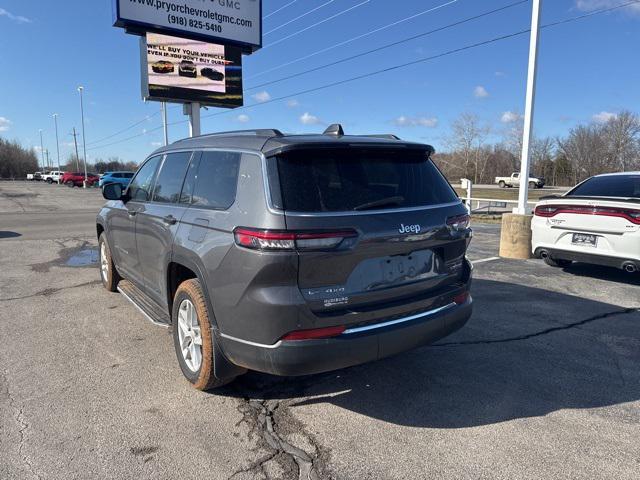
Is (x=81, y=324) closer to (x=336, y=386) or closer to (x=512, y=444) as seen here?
(x=336, y=386)

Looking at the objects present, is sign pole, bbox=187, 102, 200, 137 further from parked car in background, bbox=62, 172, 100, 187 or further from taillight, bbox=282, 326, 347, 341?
parked car in background, bbox=62, 172, 100, 187

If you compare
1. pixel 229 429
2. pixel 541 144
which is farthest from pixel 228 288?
pixel 541 144

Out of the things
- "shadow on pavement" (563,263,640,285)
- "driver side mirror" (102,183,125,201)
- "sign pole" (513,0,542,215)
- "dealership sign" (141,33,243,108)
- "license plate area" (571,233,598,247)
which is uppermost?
"dealership sign" (141,33,243,108)

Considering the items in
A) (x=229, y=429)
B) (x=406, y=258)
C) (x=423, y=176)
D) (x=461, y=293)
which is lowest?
(x=229, y=429)

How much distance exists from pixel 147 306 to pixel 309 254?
8.17 feet

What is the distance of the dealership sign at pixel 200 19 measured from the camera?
16.0 meters

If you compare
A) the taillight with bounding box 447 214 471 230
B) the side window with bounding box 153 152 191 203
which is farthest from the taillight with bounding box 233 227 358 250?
the side window with bounding box 153 152 191 203

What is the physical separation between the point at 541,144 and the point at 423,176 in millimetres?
76978

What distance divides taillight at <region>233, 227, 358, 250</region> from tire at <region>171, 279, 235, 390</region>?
74cm

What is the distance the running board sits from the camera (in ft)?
13.5

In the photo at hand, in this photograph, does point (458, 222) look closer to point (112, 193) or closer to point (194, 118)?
point (112, 193)

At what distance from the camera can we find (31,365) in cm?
396

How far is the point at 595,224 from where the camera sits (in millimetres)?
6465

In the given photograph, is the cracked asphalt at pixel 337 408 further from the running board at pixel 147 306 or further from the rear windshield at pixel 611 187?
the rear windshield at pixel 611 187
